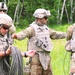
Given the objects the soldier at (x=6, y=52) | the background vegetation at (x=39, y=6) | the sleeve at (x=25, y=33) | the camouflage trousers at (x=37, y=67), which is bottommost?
the background vegetation at (x=39, y=6)

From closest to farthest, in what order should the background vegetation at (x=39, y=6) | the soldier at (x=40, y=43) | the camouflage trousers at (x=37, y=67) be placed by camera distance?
1. the soldier at (x=40, y=43)
2. the camouflage trousers at (x=37, y=67)
3. the background vegetation at (x=39, y=6)

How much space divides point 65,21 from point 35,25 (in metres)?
43.1

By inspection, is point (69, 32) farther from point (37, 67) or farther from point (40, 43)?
point (37, 67)

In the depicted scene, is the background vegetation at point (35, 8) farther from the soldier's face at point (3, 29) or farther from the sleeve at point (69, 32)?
the soldier's face at point (3, 29)

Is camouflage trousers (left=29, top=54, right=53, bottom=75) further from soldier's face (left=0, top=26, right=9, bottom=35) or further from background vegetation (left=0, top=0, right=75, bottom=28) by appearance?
background vegetation (left=0, top=0, right=75, bottom=28)

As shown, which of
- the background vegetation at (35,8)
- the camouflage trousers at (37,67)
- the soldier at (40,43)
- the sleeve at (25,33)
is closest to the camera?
the sleeve at (25,33)

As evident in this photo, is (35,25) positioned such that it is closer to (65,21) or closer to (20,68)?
(20,68)

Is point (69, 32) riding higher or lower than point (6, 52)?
lower

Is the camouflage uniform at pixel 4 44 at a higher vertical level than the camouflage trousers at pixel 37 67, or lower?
higher

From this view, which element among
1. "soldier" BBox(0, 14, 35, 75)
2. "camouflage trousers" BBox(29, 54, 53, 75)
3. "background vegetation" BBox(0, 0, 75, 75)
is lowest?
"background vegetation" BBox(0, 0, 75, 75)

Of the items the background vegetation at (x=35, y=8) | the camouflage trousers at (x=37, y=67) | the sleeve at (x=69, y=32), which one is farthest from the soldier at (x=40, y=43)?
the background vegetation at (x=35, y=8)

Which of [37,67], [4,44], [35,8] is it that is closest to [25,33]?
[37,67]

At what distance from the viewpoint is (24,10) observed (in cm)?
5072

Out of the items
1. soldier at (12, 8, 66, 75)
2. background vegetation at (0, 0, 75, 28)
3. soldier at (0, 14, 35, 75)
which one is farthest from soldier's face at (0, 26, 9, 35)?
background vegetation at (0, 0, 75, 28)
